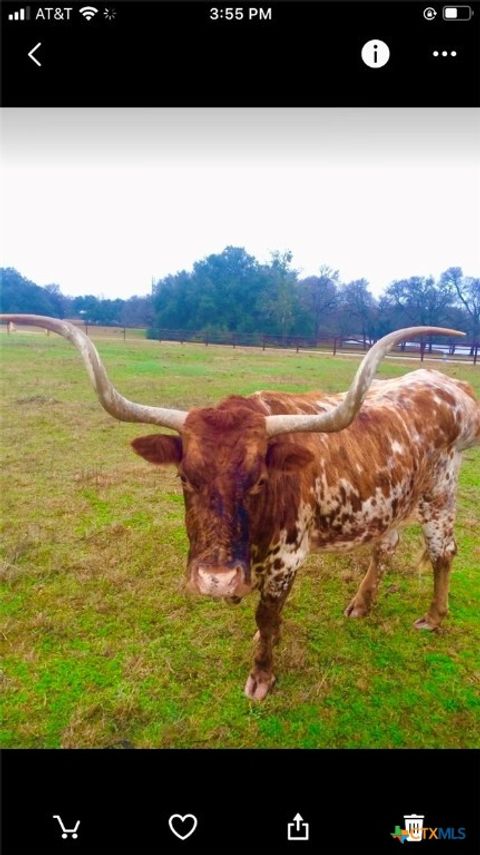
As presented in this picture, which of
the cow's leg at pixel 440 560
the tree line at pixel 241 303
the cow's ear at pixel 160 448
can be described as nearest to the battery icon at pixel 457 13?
the cow's ear at pixel 160 448

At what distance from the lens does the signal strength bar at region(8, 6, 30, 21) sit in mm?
2023

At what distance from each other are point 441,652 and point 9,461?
662cm

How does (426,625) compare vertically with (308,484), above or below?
below

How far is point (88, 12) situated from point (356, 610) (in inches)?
170

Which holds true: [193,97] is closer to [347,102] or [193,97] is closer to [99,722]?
[347,102]

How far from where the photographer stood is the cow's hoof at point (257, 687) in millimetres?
3156

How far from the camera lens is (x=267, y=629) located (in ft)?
10.5

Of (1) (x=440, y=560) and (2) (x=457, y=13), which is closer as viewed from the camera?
(2) (x=457, y=13)

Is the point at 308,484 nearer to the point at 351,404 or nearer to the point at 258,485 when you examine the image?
the point at 258,485

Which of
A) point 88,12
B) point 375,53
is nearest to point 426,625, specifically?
point 375,53

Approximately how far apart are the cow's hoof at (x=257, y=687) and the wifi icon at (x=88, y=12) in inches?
149
